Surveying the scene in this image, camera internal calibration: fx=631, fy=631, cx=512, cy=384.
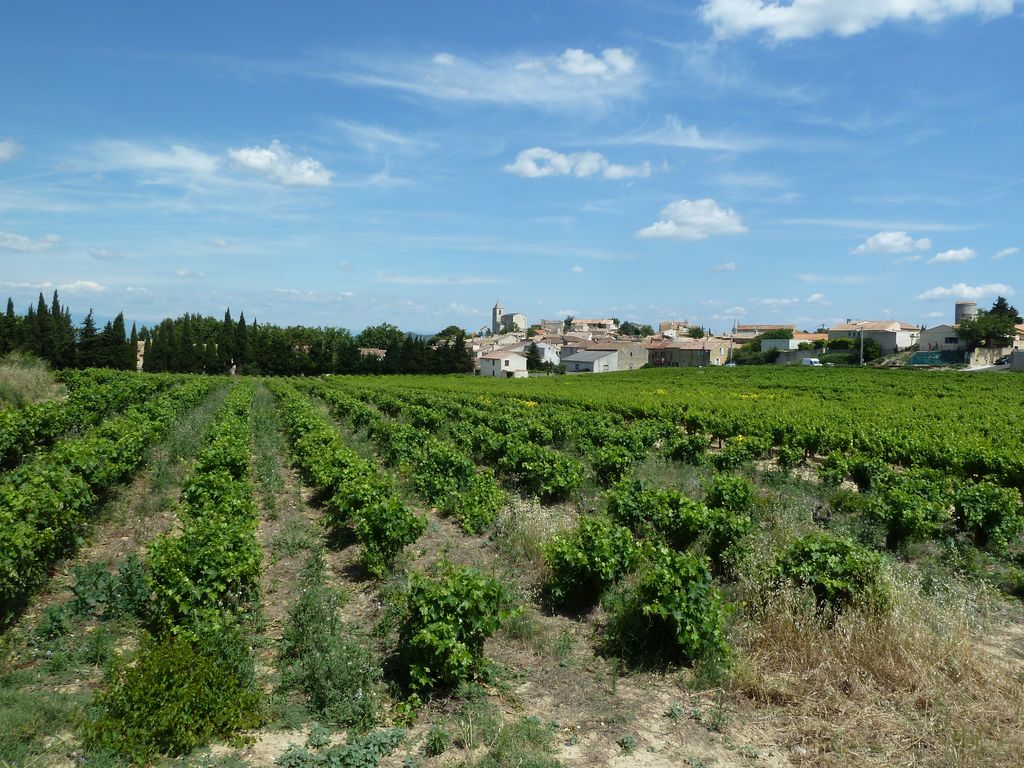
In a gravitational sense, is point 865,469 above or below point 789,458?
above

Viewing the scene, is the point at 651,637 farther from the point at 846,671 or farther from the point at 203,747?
the point at 203,747

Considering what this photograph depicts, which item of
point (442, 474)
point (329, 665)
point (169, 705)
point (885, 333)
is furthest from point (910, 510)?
point (885, 333)

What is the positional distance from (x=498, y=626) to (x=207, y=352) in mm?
93727

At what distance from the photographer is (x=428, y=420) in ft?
84.4

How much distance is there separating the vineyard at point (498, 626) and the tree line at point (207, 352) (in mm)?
79592

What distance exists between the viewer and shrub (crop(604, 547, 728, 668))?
6516mm


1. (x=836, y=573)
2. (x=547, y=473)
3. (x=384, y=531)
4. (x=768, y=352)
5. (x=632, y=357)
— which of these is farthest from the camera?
(x=632, y=357)

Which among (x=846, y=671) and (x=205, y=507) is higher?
(x=205, y=507)

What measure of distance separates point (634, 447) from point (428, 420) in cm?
1027

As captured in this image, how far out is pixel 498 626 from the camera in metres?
6.52

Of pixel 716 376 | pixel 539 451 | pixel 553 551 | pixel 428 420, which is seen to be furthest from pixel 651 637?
pixel 716 376

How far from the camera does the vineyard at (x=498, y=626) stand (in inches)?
208

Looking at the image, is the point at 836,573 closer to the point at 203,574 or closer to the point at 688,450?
the point at 203,574

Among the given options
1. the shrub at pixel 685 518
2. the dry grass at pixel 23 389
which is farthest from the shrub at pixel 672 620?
the dry grass at pixel 23 389
